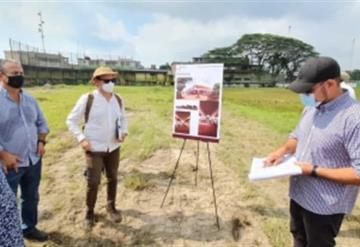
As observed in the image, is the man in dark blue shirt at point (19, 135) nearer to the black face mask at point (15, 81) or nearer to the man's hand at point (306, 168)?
the black face mask at point (15, 81)

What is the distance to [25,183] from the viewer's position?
3.16m

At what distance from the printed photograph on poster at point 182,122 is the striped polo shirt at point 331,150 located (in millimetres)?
1807

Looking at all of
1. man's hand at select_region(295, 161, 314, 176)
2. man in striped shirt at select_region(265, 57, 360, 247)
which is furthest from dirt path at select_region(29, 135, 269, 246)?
man's hand at select_region(295, 161, 314, 176)

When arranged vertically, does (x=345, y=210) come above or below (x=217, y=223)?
above

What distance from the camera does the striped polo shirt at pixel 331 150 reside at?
1.85 metres

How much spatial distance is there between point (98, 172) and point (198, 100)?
1.26m

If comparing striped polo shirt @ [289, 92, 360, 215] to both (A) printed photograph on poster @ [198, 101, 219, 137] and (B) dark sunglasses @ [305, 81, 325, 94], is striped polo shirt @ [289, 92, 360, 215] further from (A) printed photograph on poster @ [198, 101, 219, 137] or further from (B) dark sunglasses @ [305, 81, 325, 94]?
(A) printed photograph on poster @ [198, 101, 219, 137]

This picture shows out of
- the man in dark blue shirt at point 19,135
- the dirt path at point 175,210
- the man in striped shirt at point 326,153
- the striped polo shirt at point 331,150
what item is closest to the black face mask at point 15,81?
the man in dark blue shirt at point 19,135

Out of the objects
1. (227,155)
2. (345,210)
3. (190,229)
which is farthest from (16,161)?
(227,155)

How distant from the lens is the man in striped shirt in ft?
6.13

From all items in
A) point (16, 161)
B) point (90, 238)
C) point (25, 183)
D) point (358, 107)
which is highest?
point (358, 107)

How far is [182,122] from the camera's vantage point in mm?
3873

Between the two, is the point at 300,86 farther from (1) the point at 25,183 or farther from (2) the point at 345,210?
(1) the point at 25,183

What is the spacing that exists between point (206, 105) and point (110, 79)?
40.1 inches
